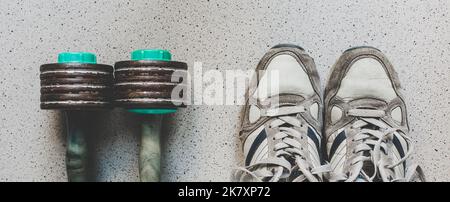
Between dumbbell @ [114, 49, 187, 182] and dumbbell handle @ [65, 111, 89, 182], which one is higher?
dumbbell @ [114, 49, 187, 182]

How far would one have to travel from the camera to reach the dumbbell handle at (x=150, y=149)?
0.85 meters

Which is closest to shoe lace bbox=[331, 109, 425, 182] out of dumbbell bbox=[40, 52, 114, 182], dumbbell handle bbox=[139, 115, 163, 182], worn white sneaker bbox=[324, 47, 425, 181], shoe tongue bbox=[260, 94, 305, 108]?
worn white sneaker bbox=[324, 47, 425, 181]

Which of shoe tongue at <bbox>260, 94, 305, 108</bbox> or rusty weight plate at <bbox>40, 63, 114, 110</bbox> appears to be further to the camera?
shoe tongue at <bbox>260, 94, 305, 108</bbox>

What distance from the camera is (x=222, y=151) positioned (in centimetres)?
94

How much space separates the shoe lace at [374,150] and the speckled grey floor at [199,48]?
7 centimetres

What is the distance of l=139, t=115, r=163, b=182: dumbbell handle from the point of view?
85 cm

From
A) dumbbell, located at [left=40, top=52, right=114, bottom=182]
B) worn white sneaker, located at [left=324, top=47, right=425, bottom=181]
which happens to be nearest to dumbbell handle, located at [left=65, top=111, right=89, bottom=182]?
dumbbell, located at [left=40, top=52, right=114, bottom=182]

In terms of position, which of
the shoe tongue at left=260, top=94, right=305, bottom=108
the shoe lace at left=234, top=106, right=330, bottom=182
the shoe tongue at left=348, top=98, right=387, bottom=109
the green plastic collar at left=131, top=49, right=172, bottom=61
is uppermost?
the green plastic collar at left=131, top=49, right=172, bottom=61

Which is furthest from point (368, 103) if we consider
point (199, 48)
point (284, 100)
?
point (199, 48)

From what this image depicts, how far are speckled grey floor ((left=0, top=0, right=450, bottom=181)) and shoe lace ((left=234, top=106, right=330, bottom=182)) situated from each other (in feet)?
0.25

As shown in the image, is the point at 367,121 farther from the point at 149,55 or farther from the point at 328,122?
the point at 149,55

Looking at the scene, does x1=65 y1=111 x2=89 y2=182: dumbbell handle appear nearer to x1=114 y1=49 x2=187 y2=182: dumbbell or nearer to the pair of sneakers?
x1=114 y1=49 x2=187 y2=182: dumbbell

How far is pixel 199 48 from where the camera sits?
0.95 metres
